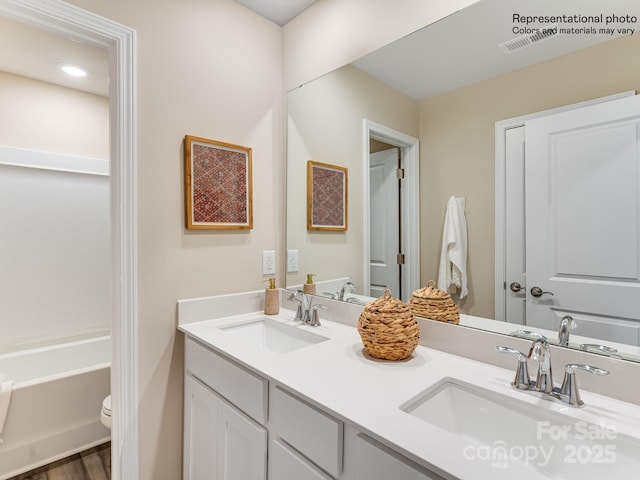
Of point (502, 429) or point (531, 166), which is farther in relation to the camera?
point (531, 166)

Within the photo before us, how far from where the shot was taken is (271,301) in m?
1.67

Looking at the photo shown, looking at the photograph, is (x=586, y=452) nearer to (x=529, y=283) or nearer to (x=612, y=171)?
(x=529, y=283)

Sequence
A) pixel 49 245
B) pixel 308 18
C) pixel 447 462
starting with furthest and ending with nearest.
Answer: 1. pixel 49 245
2. pixel 308 18
3. pixel 447 462

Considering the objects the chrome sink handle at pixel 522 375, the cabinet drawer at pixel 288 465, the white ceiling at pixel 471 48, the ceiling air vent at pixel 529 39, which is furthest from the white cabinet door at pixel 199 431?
the ceiling air vent at pixel 529 39

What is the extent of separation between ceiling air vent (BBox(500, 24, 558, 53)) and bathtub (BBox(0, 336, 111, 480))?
257 cm

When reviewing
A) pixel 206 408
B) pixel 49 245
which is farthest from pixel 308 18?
pixel 49 245

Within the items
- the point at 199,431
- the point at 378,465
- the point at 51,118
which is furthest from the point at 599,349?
the point at 51,118

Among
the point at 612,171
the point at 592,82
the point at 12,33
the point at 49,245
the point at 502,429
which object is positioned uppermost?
the point at 12,33

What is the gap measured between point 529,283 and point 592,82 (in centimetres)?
59

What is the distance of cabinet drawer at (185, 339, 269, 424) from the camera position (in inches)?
40.4

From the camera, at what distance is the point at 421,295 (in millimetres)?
1251

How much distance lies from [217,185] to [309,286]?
68 cm

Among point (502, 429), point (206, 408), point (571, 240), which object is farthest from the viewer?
point (206, 408)

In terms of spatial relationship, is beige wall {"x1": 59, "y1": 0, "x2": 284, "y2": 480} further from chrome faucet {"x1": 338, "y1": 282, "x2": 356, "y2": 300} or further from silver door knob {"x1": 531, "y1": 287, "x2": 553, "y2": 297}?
silver door knob {"x1": 531, "y1": 287, "x2": 553, "y2": 297}
